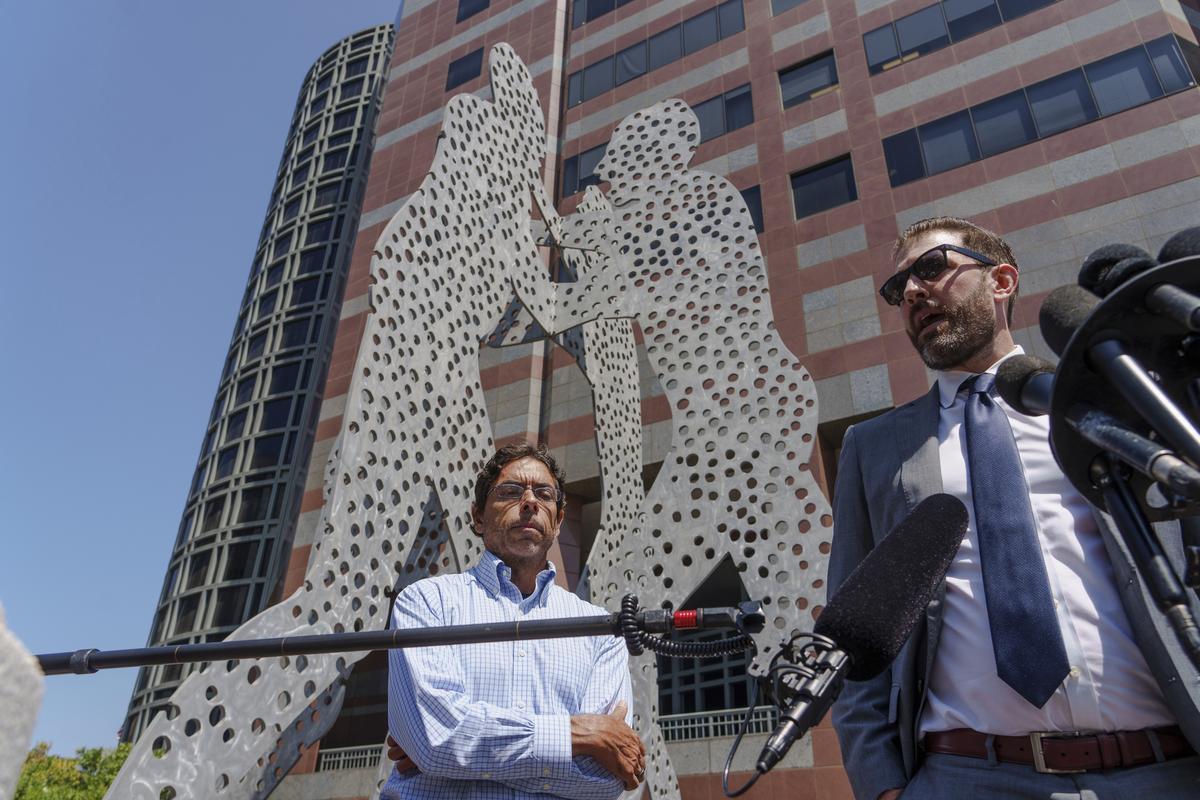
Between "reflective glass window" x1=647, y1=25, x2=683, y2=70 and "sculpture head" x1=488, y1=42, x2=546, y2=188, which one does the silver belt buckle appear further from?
"reflective glass window" x1=647, y1=25, x2=683, y2=70

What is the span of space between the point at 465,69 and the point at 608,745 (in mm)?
22234

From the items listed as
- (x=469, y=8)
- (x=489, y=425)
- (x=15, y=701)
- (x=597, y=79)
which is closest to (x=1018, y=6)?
(x=597, y=79)

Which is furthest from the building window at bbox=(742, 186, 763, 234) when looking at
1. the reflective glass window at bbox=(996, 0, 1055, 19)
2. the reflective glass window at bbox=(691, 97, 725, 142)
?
the reflective glass window at bbox=(996, 0, 1055, 19)

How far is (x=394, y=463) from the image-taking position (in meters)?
5.29

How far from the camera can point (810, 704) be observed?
3.84 ft

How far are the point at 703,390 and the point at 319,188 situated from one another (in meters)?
32.2

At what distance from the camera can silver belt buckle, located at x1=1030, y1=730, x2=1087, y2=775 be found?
66.2 inches

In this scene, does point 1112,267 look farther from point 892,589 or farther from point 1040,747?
point 1040,747

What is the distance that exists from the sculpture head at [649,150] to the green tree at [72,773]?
14966 millimetres

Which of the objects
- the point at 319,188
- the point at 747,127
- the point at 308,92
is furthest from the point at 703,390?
the point at 308,92

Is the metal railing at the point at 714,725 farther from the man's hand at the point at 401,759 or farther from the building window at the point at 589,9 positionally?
the building window at the point at 589,9

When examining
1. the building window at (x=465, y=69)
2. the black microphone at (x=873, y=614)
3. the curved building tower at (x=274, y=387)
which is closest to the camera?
the black microphone at (x=873, y=614)

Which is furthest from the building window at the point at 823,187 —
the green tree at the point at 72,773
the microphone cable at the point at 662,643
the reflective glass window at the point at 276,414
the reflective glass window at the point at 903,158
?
the reflective glass window at the point at 276,414

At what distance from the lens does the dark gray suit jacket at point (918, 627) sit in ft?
5.57
